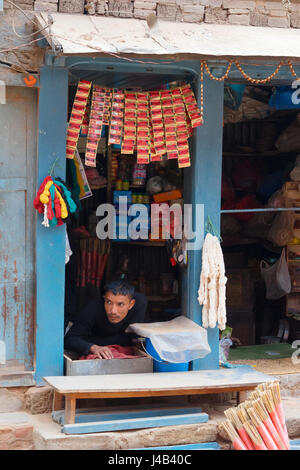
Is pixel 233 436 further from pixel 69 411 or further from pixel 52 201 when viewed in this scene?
pixel 52 201

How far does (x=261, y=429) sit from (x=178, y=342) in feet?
3.95

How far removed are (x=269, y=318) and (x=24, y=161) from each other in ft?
15.5

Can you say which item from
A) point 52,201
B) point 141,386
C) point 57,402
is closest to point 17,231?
point 52,201

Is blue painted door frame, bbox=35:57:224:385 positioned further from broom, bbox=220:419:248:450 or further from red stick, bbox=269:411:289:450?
red stick, bbox=269:411:289:450

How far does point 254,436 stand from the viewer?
6.19 meters

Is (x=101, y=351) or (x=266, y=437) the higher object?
(x=101, y=351)

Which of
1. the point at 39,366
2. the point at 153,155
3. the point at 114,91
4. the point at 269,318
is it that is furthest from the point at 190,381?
the point at 269,318

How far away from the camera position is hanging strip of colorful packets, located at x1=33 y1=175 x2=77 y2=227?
671 cm

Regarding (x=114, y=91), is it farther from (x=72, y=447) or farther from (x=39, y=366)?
(x=72, y=447)

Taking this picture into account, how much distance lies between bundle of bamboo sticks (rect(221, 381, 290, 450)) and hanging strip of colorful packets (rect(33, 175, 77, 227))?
7.48ft

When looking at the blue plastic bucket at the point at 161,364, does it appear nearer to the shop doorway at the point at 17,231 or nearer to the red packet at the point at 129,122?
the shop doorway at the point at 17,231

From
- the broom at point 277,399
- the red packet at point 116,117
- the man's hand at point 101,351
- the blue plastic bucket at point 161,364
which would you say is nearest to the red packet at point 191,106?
the red packet at point 116,117

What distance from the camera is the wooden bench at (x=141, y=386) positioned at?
6305mm

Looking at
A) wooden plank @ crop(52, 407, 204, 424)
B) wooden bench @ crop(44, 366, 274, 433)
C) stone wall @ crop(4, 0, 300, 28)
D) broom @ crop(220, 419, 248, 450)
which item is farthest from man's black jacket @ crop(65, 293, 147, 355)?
stone wall @ crop(4, 0, 300, 28)
